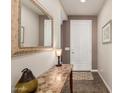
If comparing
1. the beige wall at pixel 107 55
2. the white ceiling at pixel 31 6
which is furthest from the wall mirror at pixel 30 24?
the beige wall at pixel 107 55

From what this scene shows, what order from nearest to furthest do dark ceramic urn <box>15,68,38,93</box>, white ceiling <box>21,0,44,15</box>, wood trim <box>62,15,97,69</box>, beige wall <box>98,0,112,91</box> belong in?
dark ceramic urn <box>15,68,38,93</box>
white ceiling <box>21,0,44,15</box>
beige wall <box>98,0,112,91</box>
wood trim <box>62,15,97,69</box>

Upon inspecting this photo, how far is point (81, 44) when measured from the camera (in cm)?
716

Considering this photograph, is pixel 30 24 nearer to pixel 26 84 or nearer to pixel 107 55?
pixel 26 84

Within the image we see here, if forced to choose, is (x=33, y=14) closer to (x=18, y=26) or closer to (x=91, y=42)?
(x=18, y=26)

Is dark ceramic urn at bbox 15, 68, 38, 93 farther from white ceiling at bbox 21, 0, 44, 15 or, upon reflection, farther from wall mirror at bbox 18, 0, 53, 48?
white ceiling at bbox 21, 0, 44, 15

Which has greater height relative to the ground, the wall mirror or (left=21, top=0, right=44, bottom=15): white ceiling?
(left=21, top=0, right=44, bottom=15): white ceiling

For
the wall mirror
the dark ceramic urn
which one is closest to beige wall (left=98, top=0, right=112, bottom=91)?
the wall mirror

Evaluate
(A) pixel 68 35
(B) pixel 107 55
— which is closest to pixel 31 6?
(B) pixel 107 55

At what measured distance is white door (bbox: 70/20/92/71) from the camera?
713cm

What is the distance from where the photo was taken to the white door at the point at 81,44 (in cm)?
713

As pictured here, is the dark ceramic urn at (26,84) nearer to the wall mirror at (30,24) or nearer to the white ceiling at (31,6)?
the wall mirror at (30,24)

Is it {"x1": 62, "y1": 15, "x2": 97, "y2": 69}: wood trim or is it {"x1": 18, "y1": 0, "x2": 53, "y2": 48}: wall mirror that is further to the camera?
{"x1": 62, "y1": 15, "x2": 97, "y2": 69}: wood trim
